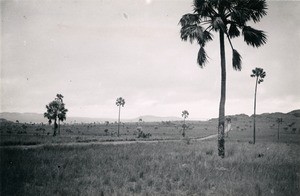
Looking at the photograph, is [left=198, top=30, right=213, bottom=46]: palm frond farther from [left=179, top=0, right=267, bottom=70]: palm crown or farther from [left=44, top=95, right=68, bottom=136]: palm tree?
[left=44, top=95, right=68, bottom=136]: palm tree

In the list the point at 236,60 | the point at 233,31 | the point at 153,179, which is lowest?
the point at 153,179

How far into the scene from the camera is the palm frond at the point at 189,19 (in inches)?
586

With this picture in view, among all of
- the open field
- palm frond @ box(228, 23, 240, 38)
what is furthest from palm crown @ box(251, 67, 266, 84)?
palm frond @ box(228, 23, 240, 38)

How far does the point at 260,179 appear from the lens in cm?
928

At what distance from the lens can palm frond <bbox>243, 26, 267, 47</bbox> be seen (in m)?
14.1

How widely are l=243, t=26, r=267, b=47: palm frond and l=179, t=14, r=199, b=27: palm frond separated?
3.21 m

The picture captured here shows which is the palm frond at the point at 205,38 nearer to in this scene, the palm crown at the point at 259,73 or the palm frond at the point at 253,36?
the palm frond at the point at 253,36

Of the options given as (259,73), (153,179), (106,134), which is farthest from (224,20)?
(106,134)

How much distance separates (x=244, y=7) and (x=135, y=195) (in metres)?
12.4

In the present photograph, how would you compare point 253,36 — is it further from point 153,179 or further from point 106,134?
point 106,134

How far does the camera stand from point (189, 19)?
14.8m

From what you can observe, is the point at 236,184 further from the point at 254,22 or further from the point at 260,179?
the point at 254,22

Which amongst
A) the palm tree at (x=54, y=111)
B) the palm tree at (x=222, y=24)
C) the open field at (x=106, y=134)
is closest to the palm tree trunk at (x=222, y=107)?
Answer: the palm tree at (x=222, y=24)

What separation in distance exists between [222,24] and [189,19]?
2448 millimetres
